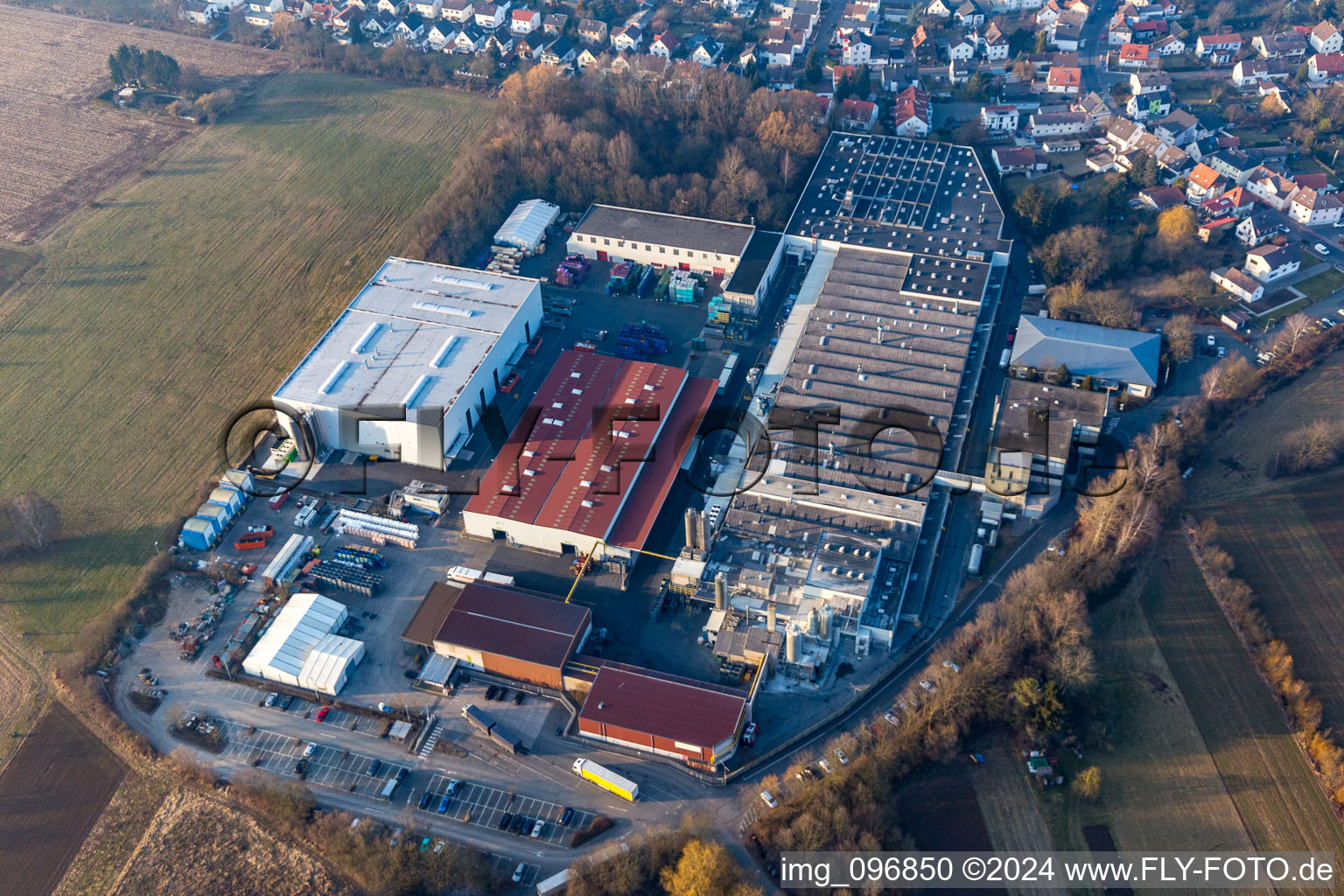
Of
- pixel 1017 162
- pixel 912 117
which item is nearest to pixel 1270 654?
pixel 1017 162

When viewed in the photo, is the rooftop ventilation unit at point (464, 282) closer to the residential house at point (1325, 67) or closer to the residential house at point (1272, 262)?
the residential house at point (1272, 262)

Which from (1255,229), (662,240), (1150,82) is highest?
(1150,82)

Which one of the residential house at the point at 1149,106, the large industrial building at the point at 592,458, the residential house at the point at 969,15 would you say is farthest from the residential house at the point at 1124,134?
the large industrial building at the point at 592,458

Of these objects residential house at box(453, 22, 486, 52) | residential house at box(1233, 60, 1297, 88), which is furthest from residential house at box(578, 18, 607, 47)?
residential house at box(1233, 60, 1297, 88)

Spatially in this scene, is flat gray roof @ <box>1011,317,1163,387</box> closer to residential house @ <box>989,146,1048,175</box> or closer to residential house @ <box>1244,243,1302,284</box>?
residential house @ <box>1244,243,1302,284</box>

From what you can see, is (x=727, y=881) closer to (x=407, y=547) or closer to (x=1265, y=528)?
(x=407, y=547)

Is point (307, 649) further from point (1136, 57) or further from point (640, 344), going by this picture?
point (1136, 57)
